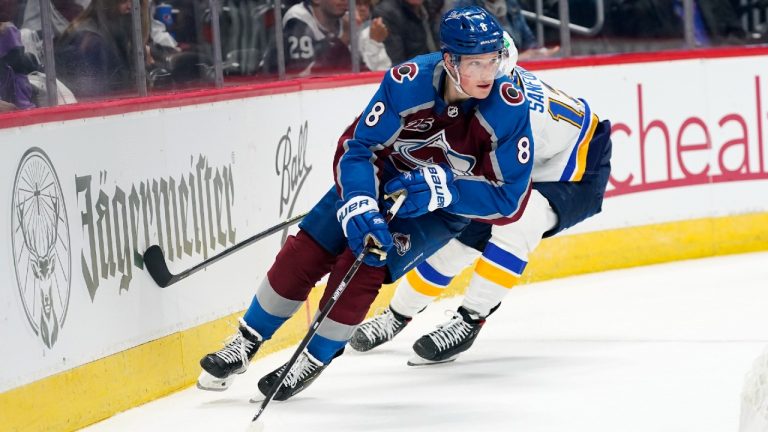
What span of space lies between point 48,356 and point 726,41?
406 cm

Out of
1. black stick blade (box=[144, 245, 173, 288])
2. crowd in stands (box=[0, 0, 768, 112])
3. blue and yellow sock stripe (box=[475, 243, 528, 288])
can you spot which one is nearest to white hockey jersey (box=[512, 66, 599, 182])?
blue and yellow sock stripe (box=[475, 243, 528, 288])

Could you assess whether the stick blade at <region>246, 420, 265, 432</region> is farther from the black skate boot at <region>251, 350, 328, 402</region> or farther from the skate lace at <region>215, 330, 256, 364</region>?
the skate lace at <region>215, 330, 256, 364</region>

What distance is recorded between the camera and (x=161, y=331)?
14.1ft

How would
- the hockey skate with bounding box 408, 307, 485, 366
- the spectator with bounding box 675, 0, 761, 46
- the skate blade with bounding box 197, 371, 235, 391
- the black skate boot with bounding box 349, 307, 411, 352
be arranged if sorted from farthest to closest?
1. the spectator with bounding box 675, 0, 761, 46
2. the black skate boot with bounding box 349, 307, 411, 352
3. the hockey skate with bounding box 408, 307, 485, 366
4. the skate blade with bounding box 197, 371, 235, 391

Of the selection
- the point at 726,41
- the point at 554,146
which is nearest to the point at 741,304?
the point at 554,146

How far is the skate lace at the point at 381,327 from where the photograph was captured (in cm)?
487

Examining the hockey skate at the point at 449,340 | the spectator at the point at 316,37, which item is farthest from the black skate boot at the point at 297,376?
the spectator at the point at 316,37

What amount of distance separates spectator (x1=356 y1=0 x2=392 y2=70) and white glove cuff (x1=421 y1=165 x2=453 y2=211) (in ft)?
6.61

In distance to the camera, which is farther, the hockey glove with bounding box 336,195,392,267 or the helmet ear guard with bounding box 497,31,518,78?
the helmet ear guard with bounding box 497,31,518,78

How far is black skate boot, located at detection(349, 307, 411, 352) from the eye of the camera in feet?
15.9

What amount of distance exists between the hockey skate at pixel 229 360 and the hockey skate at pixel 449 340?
74 centimetres

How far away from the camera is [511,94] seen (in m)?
3.91

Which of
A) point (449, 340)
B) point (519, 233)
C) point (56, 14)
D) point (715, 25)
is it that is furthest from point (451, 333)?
point (715, 25)

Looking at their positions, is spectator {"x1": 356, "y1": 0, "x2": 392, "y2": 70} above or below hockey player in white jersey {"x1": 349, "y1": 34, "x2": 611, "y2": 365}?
above
